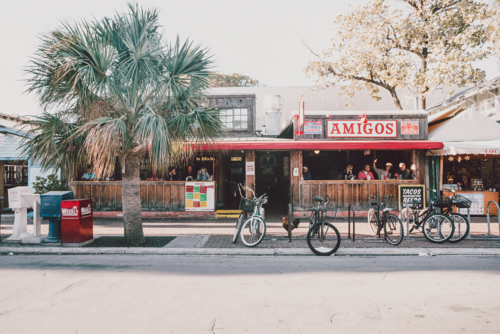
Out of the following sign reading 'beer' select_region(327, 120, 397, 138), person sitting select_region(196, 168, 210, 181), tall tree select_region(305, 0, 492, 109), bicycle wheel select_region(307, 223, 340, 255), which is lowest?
bicycle wheel select_region(307, 223, 340, 255)

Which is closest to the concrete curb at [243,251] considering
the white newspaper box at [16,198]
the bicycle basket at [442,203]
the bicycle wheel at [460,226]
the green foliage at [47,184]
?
the bicycle wheel at [460,226]

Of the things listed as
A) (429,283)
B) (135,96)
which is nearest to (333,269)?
(429,283)

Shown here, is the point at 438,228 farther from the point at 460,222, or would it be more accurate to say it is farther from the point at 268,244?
the point at 268,244

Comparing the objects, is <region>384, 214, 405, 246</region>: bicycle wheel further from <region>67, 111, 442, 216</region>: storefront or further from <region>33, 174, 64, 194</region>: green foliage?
<region>33, 174, 64, 194</region>: green foliage

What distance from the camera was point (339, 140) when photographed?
43.0 ft

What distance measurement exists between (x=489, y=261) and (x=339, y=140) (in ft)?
23.2

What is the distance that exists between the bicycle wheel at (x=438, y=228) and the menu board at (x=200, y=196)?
308 inches

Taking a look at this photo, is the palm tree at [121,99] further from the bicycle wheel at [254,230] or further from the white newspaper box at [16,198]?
the bicycle wheel at [254,230]

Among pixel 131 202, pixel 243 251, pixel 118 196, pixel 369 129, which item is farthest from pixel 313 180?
pixel 118 196

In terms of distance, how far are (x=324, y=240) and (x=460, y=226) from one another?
380 centimetres

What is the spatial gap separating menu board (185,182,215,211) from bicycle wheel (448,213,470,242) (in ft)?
27.5

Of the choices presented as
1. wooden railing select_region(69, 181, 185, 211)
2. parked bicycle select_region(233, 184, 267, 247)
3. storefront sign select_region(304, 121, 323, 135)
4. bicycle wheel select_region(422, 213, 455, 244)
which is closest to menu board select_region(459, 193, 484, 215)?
bicycle wheel select_region(422, 213, 455, 244)

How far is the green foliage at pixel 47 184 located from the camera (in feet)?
42.0

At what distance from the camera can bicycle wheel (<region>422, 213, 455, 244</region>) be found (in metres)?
8.27
